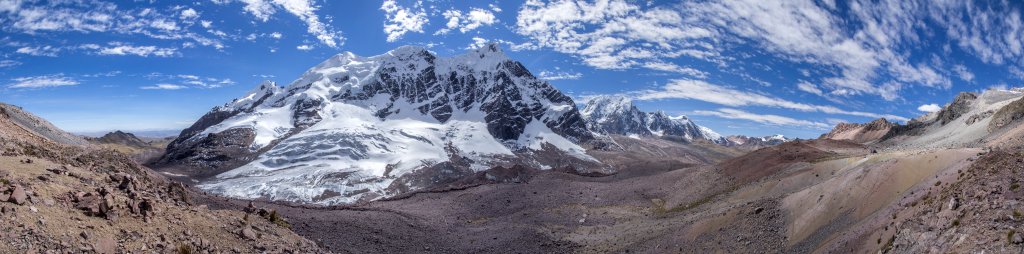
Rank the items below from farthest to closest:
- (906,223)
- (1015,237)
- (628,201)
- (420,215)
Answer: (628,201)
(420,215)
(906,223)
(1015,237)

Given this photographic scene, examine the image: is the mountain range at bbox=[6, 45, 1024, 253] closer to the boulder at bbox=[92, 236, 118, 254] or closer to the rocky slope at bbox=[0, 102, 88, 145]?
the boulder at bbox=[92, 236, 118, 254]

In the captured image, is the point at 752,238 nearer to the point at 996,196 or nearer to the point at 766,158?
the point at 996,196

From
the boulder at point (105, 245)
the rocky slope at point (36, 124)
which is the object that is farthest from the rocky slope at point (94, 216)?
the rocky slope at point (36, 124)

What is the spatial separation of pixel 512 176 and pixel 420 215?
5071 centimetres

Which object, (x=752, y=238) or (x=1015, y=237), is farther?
(x=752, y=238)

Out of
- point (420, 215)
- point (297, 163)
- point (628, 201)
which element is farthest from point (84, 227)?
point (297, 163)

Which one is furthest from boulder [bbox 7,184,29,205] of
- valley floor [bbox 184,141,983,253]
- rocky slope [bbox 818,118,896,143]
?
rocky slope [bbox 818,118,896,143]

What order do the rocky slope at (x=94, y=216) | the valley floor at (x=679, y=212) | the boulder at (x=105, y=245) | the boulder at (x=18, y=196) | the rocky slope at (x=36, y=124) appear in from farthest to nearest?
the rocky slope at (x=36, y=124)
the valley floor at (x=679, y=212)
the boulder at (x=105, y=245)
the boulder at (x=18, y=196)
the rocky slope at (x=94, y=216)

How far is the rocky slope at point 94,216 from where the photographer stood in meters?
18.1

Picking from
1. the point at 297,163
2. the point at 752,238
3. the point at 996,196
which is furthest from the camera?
the point at 297,163

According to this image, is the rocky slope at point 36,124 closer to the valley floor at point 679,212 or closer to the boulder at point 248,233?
the valley floor at point 679,212

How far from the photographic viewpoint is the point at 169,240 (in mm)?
21812

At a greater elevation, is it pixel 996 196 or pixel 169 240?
pixel 996 196

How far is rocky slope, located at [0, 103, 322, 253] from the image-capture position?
59.3 feet
